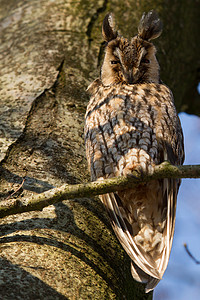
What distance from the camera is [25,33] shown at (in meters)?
3.16

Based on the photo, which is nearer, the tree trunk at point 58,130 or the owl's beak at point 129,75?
the tree trunk at point 58,130

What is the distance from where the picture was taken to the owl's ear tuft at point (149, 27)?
8.42ft

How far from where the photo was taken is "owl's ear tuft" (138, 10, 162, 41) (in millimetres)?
2566

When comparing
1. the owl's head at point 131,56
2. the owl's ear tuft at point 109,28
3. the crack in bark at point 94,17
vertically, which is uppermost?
the crack in bark at point 94,17

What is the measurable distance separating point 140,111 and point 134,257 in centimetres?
86

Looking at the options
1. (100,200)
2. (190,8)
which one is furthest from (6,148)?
(190,8)

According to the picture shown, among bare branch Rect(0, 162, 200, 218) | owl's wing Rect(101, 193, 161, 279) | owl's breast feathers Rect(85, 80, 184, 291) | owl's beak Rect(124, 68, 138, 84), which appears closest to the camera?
bare branch Rect(0, 162, 200, 218)

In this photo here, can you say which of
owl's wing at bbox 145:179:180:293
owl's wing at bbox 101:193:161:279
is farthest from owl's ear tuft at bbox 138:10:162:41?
owl's wing at bbox 101:193:161:279

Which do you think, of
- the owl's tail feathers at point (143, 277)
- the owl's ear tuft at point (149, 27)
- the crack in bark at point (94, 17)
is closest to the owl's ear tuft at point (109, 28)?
the owl's ear tuft at point (149, 27)

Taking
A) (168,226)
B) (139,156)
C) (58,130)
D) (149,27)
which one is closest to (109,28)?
(149,27)

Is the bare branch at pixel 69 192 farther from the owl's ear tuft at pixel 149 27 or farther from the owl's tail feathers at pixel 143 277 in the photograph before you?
the owl's ear tuft at pixel 149 27

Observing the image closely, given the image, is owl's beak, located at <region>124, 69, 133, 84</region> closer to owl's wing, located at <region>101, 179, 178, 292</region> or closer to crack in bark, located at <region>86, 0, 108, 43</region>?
owl's wing, located at <region>101, 179, 178, 292</region>

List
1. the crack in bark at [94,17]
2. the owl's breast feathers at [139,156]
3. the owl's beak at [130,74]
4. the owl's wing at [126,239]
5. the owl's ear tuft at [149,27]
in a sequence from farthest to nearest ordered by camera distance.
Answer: the crack in bark at [94,17] < the owl's ear tuft at [149,27] < the owl's beak at [130,74] < the owl's breast feathers at [139,156] < the owl's wing at [126,239]

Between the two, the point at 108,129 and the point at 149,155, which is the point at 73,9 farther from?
the point at 149,155
